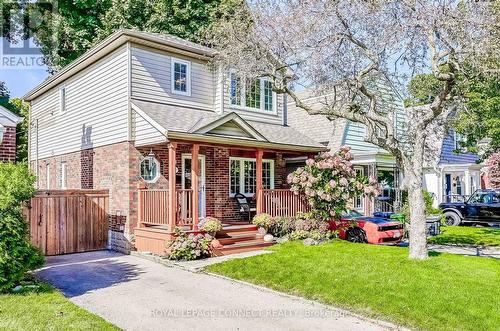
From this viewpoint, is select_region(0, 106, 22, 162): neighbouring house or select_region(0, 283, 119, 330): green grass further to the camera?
select_region(0, 106, 22, 162): neighbouring house

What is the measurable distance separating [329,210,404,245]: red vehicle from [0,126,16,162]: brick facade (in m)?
9.92

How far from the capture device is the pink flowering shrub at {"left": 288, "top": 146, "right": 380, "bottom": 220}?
1350cm

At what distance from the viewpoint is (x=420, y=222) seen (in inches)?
400

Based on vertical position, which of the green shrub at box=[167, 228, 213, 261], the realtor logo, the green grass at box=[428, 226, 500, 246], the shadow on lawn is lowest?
the green grass at box=[428, 226, 500, 246]

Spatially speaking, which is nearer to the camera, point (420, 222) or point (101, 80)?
point (420, 222)

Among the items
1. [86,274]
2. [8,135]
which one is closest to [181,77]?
[8,135]

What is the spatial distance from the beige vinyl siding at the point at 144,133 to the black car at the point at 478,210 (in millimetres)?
15191

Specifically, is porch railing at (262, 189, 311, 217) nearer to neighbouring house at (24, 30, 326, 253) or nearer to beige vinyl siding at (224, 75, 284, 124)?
neighbouring house at (24, 30, 326, 253)

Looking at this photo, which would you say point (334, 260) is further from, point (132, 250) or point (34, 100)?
point (34, 100)

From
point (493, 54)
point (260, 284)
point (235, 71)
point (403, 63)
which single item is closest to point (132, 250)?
point (260, 284)

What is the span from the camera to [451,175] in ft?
87.3

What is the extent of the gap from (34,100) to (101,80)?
7.89m

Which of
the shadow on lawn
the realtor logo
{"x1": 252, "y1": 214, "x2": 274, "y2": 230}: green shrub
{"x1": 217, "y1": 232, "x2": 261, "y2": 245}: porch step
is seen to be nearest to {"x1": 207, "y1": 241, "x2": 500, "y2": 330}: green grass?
{"x1": 217, "y1": 232, "x2": 261, "y2": 245}: porch step

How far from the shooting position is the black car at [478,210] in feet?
60.5
